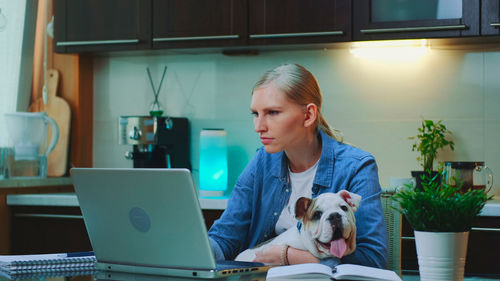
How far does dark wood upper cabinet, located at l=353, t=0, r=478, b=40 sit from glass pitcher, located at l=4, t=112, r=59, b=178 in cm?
161

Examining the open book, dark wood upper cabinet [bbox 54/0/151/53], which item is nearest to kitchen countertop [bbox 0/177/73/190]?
dark wood upper cabinet [bbox 54/0/151/53]

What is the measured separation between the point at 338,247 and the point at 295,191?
32 centimetres

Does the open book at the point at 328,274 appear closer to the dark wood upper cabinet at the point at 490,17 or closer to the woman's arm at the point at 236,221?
the woman's arm at the point at 236,221

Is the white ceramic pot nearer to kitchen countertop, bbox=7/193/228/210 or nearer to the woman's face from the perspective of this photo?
the woman's face

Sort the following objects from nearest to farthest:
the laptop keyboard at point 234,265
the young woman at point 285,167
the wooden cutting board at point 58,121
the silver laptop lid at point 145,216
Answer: the silver laptop lid at point 145,216 → the laptop keyboard at point 234,265 → the young woman at point 285,167 → the wooden cutting board at point 58,121

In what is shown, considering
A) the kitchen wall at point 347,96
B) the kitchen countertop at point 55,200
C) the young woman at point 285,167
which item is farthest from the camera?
the kitchen wall at point 347,96

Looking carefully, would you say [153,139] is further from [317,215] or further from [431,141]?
[317,215]

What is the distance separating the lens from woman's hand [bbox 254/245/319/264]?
167 centimetres

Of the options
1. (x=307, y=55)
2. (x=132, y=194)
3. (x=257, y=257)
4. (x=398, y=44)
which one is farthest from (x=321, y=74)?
(x=132, y=194)

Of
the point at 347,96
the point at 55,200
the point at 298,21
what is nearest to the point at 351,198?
the point at 298,21

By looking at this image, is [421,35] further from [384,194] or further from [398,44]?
[384,194]

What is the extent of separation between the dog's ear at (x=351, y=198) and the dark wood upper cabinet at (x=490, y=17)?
142 cm

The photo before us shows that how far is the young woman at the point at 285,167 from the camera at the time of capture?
1.84 meters

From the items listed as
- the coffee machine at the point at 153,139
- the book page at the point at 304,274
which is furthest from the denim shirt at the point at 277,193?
the coffee machine at the point at 153,139
